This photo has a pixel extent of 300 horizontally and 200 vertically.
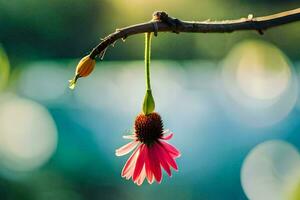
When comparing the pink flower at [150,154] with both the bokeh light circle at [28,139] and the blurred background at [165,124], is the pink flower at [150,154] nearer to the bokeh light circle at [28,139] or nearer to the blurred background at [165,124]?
the blurred background at [165,124]

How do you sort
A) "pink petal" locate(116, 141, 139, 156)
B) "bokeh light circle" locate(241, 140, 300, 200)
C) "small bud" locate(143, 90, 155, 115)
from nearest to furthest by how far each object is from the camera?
1. "small bud" locate(143, 90, 155, 115)
2. "pink petal" locate(116, 141, 139, 156)
3. "bokeh light circle" locate(241, 140, 300, 200)

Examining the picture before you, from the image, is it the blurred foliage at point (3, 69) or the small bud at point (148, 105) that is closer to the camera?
the small bud at point (148, 105)

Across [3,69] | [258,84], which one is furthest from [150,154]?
[3,69]

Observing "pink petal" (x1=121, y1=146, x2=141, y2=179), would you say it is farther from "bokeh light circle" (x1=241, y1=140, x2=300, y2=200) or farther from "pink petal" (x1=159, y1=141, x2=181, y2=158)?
"bokeh light circle" (x1=241, y1=140, x2=300, y2=200)

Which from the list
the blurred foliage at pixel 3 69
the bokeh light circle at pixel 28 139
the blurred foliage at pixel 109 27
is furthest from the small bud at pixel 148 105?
the blurred foliage at pixel 109 27

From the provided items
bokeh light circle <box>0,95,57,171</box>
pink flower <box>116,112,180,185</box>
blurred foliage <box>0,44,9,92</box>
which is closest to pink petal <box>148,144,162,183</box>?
pink flower <box>116,112,180,185</box>

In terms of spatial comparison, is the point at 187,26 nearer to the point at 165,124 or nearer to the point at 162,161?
the point at 162,161

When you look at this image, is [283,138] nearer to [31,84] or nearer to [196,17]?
[31,84]
